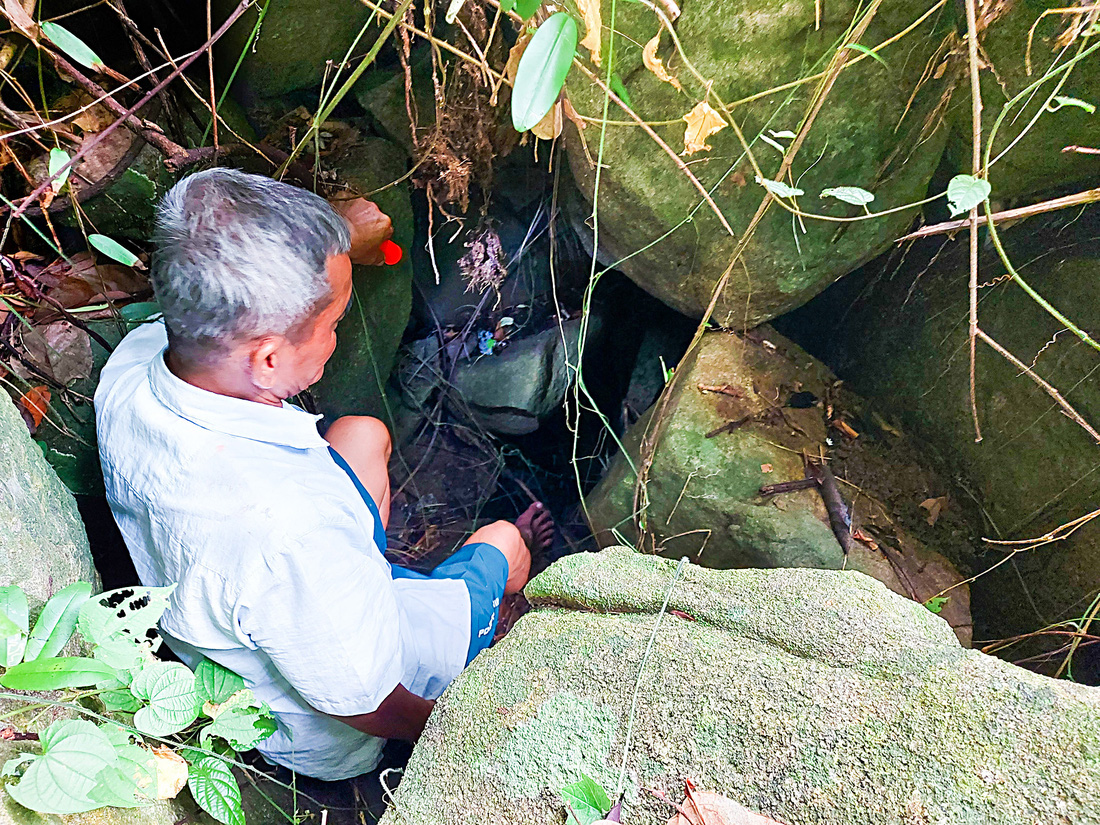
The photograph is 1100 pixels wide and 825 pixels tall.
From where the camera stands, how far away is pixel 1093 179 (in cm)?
140

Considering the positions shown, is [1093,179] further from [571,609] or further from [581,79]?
[571,609]

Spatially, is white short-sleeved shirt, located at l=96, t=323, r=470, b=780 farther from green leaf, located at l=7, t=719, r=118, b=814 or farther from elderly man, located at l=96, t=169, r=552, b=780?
green leaf, located at l=7, t=719, r=118, b=814

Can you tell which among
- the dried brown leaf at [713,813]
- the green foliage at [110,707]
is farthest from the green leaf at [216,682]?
the dried brown leaf at [713,813]

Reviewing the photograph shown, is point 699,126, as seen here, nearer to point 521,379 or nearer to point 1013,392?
point 1013,392

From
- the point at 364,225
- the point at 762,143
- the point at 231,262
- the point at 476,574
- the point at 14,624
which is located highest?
the point at 762,143

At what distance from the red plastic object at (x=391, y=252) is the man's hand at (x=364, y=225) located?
5 centimetres

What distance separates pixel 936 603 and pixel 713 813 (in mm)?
1216

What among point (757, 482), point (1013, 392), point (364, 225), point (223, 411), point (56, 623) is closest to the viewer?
point (56, 623)

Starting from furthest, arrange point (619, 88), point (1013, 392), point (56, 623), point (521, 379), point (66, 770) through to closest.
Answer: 1. point (521, 379)
2. point (1013, 392)
3. point (619, 88)
4. point (56, 623)
5. point (66, 770)

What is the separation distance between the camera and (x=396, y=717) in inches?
52.7

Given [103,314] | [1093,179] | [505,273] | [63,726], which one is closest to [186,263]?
[103,314]

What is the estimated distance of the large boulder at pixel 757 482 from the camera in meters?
1.68

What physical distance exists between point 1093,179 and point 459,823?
1.86 meters

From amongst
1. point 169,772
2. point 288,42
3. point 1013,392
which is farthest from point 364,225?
point 1013,392
